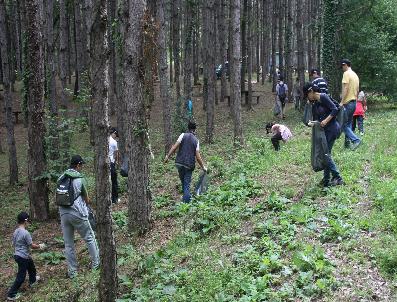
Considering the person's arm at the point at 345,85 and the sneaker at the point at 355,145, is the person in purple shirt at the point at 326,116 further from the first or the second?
the sneaker at the point at 355,145

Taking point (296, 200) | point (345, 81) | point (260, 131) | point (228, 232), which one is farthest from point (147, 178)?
point (260, 131)

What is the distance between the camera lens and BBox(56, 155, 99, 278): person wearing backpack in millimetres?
8562

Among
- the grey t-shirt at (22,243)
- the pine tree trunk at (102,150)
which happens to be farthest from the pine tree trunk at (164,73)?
the pine tree trunk at (102,150)

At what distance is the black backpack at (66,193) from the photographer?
8.52 metres

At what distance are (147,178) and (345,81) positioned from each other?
5680 mm

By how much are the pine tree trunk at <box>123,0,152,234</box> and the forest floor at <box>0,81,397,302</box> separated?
1.56 ft

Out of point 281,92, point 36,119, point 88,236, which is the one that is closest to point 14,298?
point 88,236

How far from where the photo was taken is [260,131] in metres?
22.6

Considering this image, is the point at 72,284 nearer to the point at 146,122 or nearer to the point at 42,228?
the point at 146,122

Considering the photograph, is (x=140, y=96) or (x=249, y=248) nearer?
(x=249, y=248)

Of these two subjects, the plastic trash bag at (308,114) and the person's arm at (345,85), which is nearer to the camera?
the plastic trash bag at (308,114)

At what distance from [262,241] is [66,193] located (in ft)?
11.7

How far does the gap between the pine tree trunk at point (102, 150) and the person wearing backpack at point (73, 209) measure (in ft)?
6.37

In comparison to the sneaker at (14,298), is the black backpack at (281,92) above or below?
above
